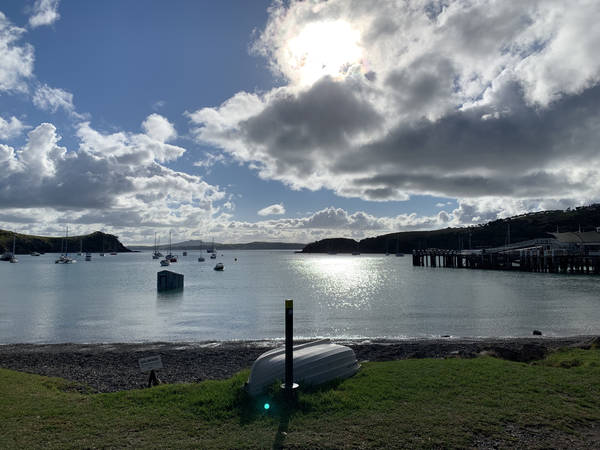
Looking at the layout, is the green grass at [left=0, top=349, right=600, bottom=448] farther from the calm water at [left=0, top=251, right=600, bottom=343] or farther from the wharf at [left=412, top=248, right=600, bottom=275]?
the wharf at [left=412, top=248, right=600, bottom=275]

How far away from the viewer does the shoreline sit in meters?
15.0

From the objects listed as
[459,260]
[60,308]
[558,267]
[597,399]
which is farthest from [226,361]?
[459,260]

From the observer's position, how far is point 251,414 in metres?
7.89

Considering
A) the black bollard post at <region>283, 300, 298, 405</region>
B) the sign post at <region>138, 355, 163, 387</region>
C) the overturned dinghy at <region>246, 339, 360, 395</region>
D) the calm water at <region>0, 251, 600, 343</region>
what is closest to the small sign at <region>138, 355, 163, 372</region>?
the sign post at <region>138, 355, 163, 387</region>

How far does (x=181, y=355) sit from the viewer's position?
19594 mm

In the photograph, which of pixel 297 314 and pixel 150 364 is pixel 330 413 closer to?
pixel 150 364

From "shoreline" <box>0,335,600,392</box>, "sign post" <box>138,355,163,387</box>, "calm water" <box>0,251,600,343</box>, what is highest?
"sign post" <box>138,355,163,387</box>

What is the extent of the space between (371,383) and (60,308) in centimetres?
4054

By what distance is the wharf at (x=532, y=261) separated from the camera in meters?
85.1

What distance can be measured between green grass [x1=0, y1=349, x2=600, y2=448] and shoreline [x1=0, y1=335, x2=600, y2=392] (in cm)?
491

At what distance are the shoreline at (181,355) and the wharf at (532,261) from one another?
73.8 m

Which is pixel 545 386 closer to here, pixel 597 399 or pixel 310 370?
pixel 597 399

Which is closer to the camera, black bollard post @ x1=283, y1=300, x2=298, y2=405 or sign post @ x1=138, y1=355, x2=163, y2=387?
black bollard post @ x1=283, y1=300, x2=298, y2=405

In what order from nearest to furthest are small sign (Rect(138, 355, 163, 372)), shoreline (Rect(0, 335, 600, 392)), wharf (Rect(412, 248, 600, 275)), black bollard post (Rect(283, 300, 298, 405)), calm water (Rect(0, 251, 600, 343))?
black bollard post (Rect(283, 300, 298, 405))
small sign (Rect(138, 355, 163, 372))
shoreline (Rect(0, 335, 600, 392))
calm water (Rect(0, 251, 600, 343))
wharf (Rect(412, 248, 600, 275))
